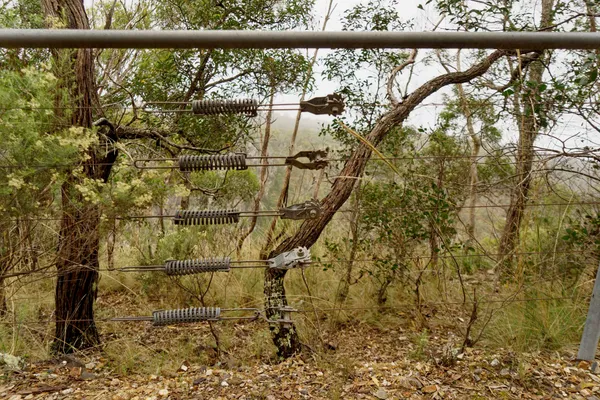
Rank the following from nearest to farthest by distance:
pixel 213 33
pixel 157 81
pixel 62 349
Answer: pixel 213 33, pixel 62 349, pixel 157 81

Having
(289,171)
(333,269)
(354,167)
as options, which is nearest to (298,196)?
(289,171)

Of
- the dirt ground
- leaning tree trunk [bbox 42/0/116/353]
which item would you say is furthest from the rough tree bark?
leaning tree trunk [bbox 42/0/116/353]

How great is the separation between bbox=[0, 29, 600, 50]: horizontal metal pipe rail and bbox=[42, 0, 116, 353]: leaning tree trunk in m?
1.19

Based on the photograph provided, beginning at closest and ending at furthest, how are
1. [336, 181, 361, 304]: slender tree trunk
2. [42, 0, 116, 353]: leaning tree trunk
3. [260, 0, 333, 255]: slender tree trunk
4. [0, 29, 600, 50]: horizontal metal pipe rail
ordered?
[0, 29, 600, 50]: horizontal metal pipe rail, [42, 0, 116, 353]: leaning tree trunk, [336, 181, 361, 304]: slender tree trunk, [260, 0, 333, 255]: slender tree trunk

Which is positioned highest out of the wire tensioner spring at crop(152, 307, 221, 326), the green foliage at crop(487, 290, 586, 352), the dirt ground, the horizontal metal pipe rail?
the horizontal metal pipe rail

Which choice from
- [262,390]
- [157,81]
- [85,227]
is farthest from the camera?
[157,81]

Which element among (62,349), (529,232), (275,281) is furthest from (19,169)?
(529,232)

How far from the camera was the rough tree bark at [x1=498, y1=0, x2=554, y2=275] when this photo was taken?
9.72 ft

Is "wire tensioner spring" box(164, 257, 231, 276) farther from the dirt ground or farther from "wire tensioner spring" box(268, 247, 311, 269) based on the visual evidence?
the dirt ground

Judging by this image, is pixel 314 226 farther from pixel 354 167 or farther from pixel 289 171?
pixel 289 171

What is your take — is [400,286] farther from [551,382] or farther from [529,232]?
[551,382]

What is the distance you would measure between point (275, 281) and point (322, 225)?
1.54 ft

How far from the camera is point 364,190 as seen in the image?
3.86 m

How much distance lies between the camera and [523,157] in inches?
130
